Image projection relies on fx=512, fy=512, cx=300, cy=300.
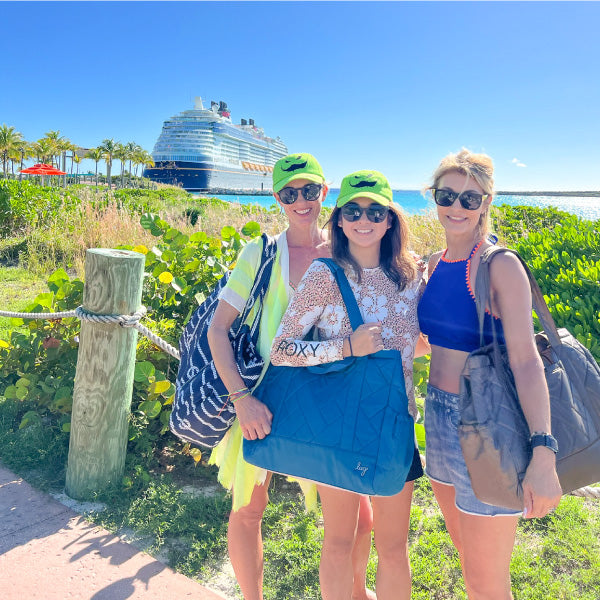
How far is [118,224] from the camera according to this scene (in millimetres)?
9156

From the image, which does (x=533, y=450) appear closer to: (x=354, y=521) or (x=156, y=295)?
(x=354, y=521)

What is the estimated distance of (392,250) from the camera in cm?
183

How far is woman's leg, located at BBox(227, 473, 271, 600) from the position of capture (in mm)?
1962

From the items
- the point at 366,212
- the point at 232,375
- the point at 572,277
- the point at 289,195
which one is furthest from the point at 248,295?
the point at 572,277

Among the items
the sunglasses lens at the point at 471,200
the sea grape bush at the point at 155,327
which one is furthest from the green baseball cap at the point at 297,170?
the sea grape bush at the point at 155,327

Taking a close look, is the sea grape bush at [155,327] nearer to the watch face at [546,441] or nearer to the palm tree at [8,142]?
the watch face at [546,441]

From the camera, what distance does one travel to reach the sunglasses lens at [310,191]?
1953 mm

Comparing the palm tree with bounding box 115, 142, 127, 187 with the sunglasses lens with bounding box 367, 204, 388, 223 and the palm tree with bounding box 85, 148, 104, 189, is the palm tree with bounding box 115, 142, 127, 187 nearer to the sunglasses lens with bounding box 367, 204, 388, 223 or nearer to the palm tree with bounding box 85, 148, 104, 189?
the palm tree with bounding box 85, 148, 104, 189

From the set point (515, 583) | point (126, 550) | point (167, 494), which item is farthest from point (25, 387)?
point (515, 583)

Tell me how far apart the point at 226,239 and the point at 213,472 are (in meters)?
1.86

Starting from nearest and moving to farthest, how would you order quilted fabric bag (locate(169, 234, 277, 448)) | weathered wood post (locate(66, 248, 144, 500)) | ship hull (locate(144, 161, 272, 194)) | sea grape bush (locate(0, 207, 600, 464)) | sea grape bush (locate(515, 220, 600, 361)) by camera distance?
1. quilted fabric bag (locate(169, 234, 277, 448))
2. weathered wood post (locate(66, 248, 144, 500))
3. sea grape bush (locate(0, 207, 600, 464))
4. sea grape bush (locate(515, 220, 600, 361))
5. ship hull (locate(144, 161, 272, 194))

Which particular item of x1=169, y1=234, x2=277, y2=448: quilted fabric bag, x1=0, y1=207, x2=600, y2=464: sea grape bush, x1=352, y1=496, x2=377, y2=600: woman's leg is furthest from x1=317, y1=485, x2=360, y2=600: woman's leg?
x1=0, y1=207, x2=600, y2=464: sea grape bush

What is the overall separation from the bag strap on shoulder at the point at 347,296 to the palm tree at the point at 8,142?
62.3 meters

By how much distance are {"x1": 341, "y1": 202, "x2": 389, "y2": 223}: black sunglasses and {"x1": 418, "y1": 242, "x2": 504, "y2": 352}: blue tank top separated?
289 mm
